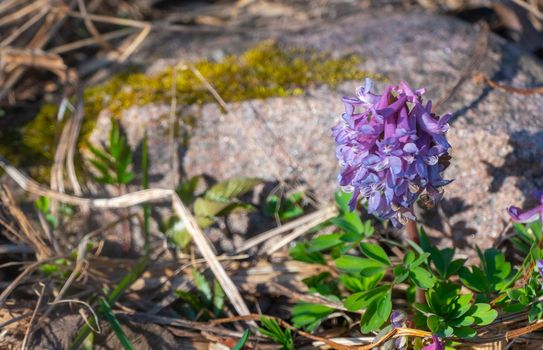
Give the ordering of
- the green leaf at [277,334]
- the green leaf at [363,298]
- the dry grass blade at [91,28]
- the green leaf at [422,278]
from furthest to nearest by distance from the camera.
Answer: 1. the dry grass blade at [91,28]
2. the green leaf at [277,334]
3. the green leaf at [363,298]
4. the green leaf at [422,278]

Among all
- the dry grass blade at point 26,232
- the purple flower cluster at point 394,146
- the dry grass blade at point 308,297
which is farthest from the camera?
the dry grass blade at point 26,232

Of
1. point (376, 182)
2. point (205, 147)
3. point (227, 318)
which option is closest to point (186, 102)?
point (205, 147)

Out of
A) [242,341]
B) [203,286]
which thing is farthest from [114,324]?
[242,341]

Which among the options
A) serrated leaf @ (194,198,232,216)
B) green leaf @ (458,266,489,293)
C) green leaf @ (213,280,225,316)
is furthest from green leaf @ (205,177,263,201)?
green leaf @ (458,266,489,293)

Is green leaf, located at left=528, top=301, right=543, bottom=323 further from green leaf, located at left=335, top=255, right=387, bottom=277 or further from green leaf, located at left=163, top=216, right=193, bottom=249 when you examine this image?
green leaf, located at left=163, top=216, right=193, bottom=249

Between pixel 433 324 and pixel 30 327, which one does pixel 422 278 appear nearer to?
pixel 433 324

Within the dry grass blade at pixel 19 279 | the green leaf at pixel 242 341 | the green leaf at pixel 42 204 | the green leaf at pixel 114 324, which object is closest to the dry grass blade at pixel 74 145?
the green leaf at pixel 42 204

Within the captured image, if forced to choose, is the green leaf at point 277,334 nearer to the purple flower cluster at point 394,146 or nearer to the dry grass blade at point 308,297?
the dry grass blade at point 308,297
